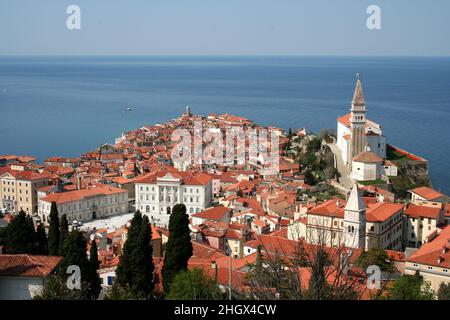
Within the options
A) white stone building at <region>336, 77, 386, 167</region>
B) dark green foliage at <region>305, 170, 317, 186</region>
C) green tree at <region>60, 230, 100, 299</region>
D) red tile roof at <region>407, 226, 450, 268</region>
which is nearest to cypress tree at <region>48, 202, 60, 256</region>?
green tree at <region>60, 230, 100, 299</region>

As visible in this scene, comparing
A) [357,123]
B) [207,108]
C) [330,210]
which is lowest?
[330,210]

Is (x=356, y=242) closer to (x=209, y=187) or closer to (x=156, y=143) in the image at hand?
(x=209, y=187)

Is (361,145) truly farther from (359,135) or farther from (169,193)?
(169,193)

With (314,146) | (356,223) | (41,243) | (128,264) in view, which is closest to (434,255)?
(356,223)

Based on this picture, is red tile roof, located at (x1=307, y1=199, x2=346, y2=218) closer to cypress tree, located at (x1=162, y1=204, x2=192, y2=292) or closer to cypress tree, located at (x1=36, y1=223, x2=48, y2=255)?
cypress tree, located at (x1=162, y1=204, x2=192, y2=292)

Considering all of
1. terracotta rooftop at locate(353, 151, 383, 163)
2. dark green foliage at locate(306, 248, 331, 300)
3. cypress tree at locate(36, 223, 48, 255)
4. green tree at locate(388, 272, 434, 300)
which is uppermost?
dark green foliage at locate(306, 248, 331, 300)

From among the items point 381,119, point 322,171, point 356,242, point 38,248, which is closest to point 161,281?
point 38,248

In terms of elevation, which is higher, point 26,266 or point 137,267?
point 26,266
